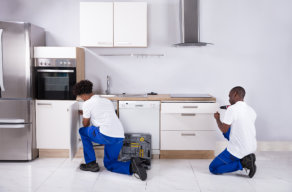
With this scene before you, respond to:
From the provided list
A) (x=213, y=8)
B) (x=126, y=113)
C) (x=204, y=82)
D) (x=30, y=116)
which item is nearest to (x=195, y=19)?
(x=213, y=8)

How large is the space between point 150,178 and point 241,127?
1132mm

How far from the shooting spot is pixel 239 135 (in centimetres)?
308

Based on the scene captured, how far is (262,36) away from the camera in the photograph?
421 centimetres

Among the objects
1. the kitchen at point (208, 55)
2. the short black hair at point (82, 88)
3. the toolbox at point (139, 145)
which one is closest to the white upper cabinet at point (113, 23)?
the kitchen at point (208, 55)

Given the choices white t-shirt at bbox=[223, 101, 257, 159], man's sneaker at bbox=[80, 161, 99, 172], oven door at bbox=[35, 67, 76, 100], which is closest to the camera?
white t-shirt at bbox=[223, 101, 257, 159]

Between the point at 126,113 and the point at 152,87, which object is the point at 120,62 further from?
the point at 126,113

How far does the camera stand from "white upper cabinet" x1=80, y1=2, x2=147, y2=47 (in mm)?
3836

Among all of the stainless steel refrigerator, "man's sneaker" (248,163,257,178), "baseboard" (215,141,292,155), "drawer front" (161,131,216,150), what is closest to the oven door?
the stainless steel refrigerator

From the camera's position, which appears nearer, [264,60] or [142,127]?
[142,127]

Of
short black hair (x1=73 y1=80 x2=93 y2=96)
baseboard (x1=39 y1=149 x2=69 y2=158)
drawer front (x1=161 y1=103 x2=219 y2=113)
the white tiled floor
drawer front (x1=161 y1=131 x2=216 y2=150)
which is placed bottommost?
the white tiled floor

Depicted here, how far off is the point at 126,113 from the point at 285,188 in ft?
6.54

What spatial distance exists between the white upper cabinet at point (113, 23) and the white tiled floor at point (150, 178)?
5.35 feet

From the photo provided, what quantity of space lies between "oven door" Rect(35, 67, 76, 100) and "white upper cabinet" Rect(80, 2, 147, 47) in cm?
49

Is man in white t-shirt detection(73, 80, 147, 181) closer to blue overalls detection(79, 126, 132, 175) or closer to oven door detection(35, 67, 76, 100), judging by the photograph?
blue overalls detection(79, 126, 132, 175)
